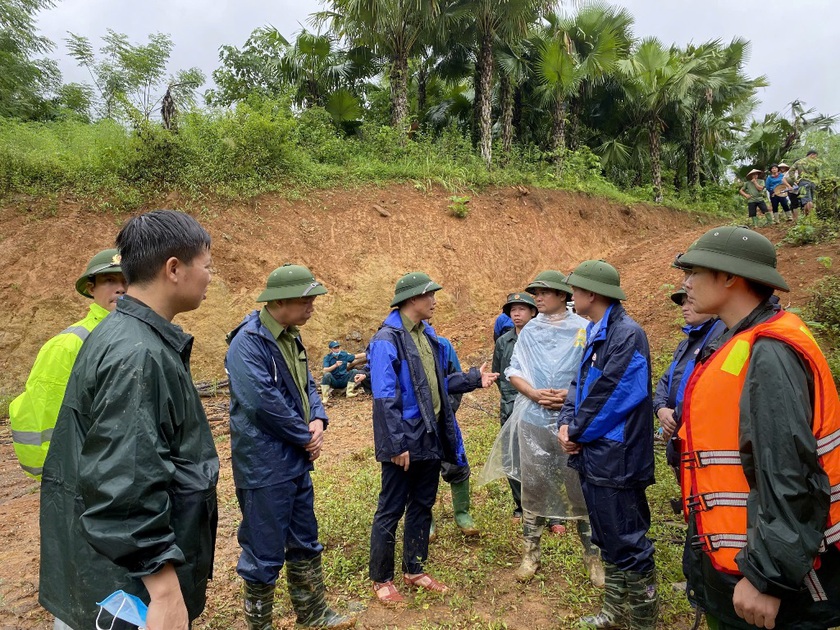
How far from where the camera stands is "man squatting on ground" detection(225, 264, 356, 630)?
2.71 meters

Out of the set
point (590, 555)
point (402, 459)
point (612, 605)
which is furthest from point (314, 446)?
point (590, 555)

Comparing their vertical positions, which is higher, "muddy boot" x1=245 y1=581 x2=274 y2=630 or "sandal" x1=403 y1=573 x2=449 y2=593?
"muddy boot" x1=245 y1=581 x2=274 y2=630

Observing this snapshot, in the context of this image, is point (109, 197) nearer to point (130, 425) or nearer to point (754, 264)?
point (130, 425)

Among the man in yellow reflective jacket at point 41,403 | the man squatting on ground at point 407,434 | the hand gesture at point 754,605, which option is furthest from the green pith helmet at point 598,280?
the man in yellow reflective jacket at point 41,403

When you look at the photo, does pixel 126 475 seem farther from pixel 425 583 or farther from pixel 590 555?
pixel 590 555

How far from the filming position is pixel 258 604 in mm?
2801

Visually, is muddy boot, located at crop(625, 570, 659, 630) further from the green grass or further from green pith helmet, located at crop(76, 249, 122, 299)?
the green grass

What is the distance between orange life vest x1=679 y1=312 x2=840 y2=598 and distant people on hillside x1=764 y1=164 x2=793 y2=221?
11.7 metres

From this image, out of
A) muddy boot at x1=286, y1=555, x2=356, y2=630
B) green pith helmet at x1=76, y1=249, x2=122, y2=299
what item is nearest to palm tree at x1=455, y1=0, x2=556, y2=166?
green pith helmet at x1=76, y1=249, x2=122, y2=299

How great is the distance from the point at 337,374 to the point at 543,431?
5.92 metres

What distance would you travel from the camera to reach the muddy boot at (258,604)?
9.14 ft

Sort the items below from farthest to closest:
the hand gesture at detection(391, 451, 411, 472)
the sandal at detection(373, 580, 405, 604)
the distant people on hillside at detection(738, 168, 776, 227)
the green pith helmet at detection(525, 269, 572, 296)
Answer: the distant people on hillside at detection(738, 168, 776, 227), the green pith helmet at detection(525, 269, 572, 296), the sandal at detection(373, 580, 405, 604), the hand gesture at detection(391, 451, 411, 472)

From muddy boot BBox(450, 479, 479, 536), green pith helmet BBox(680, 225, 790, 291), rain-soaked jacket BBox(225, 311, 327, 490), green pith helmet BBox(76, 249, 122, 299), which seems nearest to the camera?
green pith helmet BBox(680, 225, 790, 291)

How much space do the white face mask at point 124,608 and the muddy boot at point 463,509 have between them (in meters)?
2.88
